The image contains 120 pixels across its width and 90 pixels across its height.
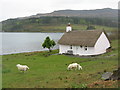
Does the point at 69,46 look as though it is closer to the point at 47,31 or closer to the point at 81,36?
the point at 81,36

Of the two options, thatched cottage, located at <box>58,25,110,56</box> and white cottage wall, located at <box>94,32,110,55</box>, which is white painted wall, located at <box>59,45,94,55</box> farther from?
white cottage wall, located at <box>94,32,110,55</box>

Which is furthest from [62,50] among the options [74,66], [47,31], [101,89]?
[47,31]

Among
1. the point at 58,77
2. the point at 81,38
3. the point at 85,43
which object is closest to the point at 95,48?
the point at 85,43

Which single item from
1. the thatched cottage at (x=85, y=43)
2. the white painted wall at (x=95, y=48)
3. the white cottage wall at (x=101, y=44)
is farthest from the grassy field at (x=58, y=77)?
the white cottage wall at (x=101, y=44)

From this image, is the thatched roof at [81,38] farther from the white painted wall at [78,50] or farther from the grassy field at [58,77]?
the grassy field at [58,77]

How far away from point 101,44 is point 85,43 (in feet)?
13.2

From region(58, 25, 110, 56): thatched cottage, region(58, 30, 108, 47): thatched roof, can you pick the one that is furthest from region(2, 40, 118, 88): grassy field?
region(58, 30, 108, 47): thatched roof

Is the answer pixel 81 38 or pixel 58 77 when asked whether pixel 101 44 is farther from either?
pixel 58 77

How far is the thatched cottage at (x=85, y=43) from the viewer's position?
43.0m

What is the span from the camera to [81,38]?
1784 inches

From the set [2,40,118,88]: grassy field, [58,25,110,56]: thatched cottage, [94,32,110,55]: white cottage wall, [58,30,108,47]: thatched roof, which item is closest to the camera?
[2,40,118,88]: grassy field

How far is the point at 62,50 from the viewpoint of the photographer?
48219mm

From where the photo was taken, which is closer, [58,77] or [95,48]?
[58,77]

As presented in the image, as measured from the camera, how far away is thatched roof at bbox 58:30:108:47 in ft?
141
